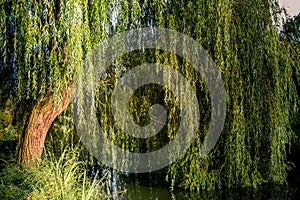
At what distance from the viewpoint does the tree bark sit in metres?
3.89

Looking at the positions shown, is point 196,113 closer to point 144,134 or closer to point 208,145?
point 208,145

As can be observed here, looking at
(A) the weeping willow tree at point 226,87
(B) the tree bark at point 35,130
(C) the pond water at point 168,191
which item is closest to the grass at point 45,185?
(B) the tree bark at point 35,130

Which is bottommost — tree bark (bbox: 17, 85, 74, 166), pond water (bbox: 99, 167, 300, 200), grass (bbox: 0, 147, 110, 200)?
pond water (bbox: 99, 167, 300, 200)

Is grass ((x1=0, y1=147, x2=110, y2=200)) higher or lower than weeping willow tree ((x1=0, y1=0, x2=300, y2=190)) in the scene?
lower

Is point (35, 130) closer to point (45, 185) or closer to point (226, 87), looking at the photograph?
point (45, 185)

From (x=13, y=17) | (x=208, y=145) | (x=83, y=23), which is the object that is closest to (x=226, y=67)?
(x=208, y=145)

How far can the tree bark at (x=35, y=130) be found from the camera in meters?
3.89

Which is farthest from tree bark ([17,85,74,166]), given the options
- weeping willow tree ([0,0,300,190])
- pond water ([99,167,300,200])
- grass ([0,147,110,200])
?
pond water ([99,167,300,200])

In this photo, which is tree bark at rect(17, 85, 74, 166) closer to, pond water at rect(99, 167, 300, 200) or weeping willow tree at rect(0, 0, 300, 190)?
weeping willow tree at rect(0, 0, 300, 190)

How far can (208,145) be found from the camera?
445 cm

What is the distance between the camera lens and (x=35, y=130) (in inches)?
155

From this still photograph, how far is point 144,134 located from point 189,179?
754mm

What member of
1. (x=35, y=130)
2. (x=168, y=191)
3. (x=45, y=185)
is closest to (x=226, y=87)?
(x=168, y=191)

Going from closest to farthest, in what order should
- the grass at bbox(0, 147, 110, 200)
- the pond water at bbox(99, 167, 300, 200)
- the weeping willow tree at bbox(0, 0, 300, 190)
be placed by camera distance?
1. the grass at bbox(0, 147, 110, 200)
2. the weeping willow tree at bbox(0, 0, 300, 190)
3. the pond water at bbox(99, 167, 300, 200)
